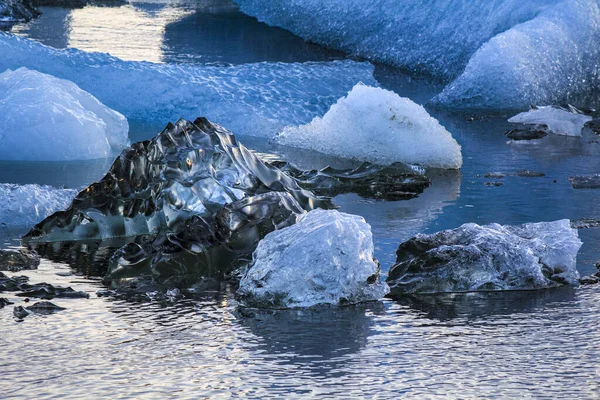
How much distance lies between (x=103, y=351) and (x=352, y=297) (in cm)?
79

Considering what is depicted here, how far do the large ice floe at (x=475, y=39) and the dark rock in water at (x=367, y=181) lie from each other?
10.6ft

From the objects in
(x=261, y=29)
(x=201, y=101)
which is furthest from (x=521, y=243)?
(x=261, y=29)

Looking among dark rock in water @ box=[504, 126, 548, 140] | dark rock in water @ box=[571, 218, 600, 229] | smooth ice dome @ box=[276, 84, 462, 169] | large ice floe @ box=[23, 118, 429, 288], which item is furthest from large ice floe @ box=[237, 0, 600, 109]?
large ice floe @ box=[23, 118, 429, 288]

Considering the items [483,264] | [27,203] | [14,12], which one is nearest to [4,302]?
[27,203]

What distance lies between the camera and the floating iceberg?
4.15 metres

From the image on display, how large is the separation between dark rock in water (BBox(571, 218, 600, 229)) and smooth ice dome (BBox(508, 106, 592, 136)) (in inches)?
103

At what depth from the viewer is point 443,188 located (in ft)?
16.6

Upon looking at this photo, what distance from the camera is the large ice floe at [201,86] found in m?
7.53

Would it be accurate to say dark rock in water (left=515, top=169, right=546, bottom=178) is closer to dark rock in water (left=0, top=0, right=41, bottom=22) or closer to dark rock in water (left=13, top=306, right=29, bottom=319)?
dark rock in water (left=13, top=306, right=29, bottom=319)

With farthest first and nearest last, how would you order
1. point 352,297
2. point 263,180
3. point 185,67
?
point 185,67 → point 263,180 → point 352,297

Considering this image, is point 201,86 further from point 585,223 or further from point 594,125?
point 585,223

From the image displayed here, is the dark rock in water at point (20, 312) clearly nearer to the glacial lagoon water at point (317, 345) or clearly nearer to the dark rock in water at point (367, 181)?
the glacial lagoon water at point (317, 345)

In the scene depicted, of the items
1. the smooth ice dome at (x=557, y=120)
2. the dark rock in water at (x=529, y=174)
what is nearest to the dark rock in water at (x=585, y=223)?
the dark rock in water at (x=529, y=174)

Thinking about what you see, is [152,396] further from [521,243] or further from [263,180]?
[263,180]
